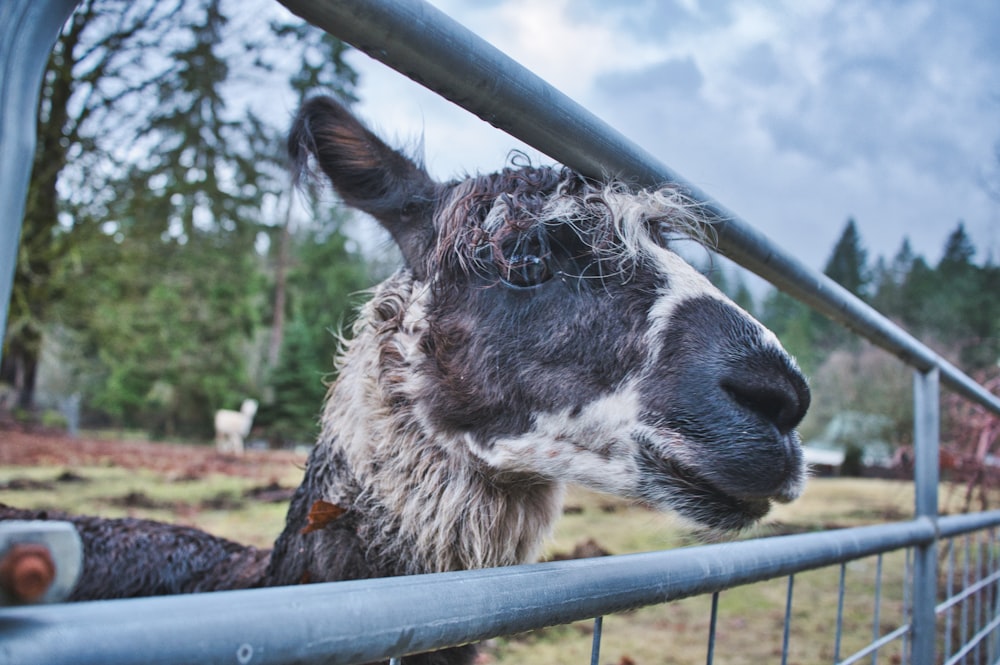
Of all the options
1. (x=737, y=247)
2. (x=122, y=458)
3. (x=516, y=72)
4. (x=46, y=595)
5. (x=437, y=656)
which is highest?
(x=516, y=72)

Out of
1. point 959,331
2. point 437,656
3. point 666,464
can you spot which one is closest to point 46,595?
point 666,464

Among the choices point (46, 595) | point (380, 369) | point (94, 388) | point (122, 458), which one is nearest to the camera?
point (46, 595)

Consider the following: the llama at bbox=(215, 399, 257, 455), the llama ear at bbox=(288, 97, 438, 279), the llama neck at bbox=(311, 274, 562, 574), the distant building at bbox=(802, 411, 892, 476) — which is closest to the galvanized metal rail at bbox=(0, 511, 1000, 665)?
the llama neck at bbox=(311, 274, 562, 574)

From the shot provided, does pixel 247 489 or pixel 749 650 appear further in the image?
pixel 247 489

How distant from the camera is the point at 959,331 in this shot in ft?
65.0

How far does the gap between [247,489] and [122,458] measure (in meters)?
3.69

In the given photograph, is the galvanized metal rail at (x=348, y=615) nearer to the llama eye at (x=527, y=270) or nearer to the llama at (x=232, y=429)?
the llama eye at (x=527, y=270)

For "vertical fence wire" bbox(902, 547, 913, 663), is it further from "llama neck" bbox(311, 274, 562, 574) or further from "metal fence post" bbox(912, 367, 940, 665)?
"llama neck" bbox(311, 274, 562, 574)

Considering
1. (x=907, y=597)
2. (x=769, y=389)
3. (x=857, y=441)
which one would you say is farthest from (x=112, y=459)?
(x=857, y=441)

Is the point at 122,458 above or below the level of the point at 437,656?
below

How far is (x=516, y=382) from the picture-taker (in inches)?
66.9

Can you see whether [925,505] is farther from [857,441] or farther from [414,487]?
[857,441]

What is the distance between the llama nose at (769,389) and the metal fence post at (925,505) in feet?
4.75

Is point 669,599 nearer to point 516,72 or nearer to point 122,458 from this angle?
point 516,72
